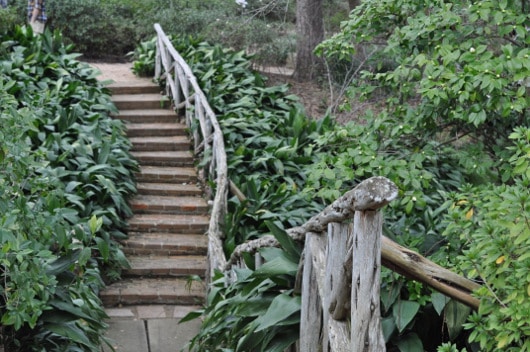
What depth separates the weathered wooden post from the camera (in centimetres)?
332

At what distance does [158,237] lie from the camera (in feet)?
35.4

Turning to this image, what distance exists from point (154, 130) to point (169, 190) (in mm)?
1746

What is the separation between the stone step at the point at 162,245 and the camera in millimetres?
10508

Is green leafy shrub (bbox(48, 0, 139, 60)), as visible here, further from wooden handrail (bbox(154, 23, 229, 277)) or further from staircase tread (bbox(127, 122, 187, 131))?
staircase tread (bbox(127, 122, 187, 131))

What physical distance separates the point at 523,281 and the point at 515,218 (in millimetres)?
261

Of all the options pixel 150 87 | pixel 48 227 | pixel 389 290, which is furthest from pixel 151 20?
pixel 389 290

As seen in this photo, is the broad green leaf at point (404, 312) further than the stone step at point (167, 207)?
No

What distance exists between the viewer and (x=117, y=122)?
41.4 feet

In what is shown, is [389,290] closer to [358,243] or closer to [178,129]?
[358,243]

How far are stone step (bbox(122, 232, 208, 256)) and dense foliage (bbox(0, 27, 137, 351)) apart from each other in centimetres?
24

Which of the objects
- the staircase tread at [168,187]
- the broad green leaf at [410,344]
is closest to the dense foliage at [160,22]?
the staircase tread at [168,187]

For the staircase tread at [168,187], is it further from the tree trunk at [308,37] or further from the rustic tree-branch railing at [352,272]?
the rustic tree-branch railing at [352,272]

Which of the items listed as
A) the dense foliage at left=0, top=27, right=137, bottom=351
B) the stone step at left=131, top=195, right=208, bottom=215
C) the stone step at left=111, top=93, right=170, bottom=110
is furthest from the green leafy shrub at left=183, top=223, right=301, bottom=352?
the stone step at left=111, top=93, right=170, bottom=110

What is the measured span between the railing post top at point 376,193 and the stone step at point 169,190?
8583mm
